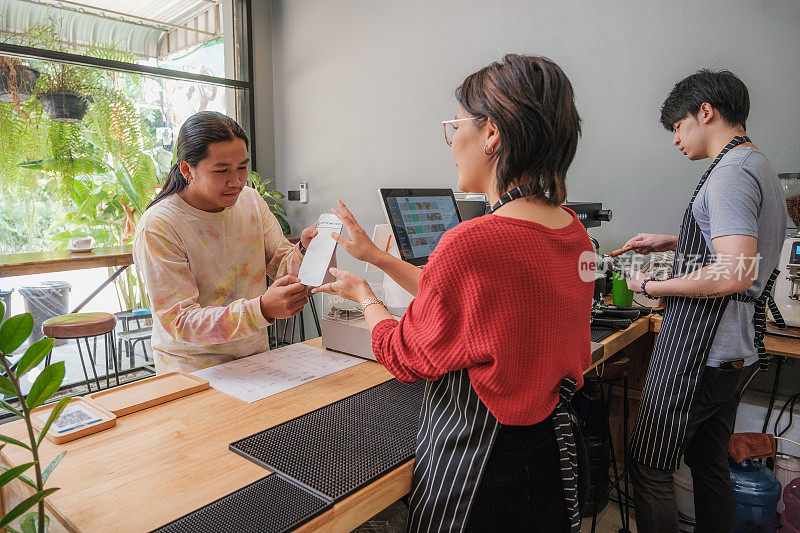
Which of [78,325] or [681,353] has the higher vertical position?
[681,353]

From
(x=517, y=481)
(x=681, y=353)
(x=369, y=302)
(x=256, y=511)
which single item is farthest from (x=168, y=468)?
(x=681, y=353)

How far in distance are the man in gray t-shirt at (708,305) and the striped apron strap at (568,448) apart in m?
0.84

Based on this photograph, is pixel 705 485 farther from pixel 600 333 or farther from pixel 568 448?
pixel 568 448

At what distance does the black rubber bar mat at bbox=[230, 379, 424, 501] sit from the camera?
972mm

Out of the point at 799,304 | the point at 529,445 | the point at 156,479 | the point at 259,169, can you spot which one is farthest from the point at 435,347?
the point at 259,169

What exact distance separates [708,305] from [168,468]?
5.14 ft

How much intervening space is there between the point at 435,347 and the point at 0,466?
0.84 meters

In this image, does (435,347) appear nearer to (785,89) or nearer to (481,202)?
(481,202)

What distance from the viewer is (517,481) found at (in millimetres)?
964

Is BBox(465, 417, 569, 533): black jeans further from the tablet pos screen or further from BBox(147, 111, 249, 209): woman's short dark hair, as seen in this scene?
BBox(147, 111, 249, 209): woman's short dark hair

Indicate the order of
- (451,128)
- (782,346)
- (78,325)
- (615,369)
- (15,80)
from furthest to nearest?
1. (15,80)
2. (78,325)
3. (615,369)
4. (782,346)
5. (451,128)

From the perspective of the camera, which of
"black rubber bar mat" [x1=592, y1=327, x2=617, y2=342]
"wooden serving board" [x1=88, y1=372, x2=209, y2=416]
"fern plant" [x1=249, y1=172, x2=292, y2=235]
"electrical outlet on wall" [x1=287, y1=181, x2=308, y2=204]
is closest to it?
"wooden serving board" [x1=88, y1=372, x2=209, y2=416]

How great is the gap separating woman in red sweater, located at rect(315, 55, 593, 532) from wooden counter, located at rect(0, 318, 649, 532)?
15 centimetres

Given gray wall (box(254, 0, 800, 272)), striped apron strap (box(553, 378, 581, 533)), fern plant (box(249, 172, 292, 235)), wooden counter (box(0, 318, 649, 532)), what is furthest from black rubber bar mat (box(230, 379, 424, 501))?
fern plant (box(249, 172, 292, 235))
